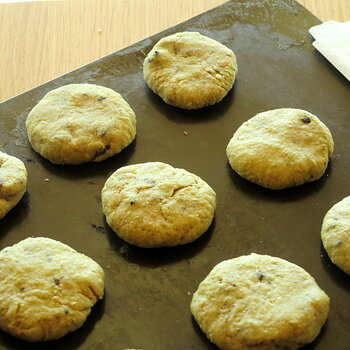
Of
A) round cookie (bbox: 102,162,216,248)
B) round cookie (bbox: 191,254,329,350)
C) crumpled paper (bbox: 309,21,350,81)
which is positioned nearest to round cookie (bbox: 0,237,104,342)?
round cookie (bbox: 102,162,216,248)

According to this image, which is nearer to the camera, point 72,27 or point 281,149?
point 281,149

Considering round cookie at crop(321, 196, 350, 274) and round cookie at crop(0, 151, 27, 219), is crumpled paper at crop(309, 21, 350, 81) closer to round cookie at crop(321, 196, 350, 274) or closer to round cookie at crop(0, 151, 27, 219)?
round cookie at crop(321, 196, 350, 274)

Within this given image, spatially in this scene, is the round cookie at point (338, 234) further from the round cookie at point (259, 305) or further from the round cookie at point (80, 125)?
the round cookie at point (80, 125)

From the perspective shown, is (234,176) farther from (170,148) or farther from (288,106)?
(288,106)

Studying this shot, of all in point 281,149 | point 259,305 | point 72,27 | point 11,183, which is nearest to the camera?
point 259,305

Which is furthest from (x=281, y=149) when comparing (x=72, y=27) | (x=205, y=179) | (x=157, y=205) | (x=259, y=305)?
(x=72, y=27)

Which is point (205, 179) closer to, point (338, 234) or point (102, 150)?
point (102, 150)

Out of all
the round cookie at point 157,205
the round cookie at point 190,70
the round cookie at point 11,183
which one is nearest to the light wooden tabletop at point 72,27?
the round cookie at point 190,70
